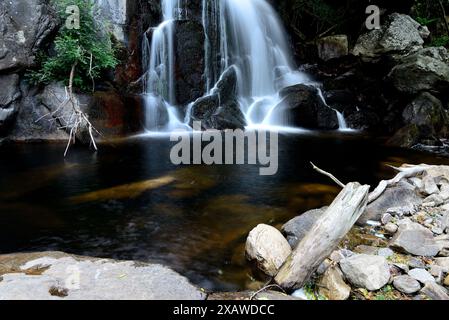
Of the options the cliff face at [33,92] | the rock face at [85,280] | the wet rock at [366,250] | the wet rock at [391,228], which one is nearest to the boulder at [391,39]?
the cliff face at [33,92]

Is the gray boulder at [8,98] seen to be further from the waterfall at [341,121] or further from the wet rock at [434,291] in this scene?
the wet rock at [434,291]

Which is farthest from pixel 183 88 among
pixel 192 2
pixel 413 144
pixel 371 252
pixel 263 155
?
pixel 371 252

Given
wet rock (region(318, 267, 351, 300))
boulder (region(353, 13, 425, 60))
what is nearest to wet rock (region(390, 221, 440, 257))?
wet rock (region(318, 267, 351, 300))

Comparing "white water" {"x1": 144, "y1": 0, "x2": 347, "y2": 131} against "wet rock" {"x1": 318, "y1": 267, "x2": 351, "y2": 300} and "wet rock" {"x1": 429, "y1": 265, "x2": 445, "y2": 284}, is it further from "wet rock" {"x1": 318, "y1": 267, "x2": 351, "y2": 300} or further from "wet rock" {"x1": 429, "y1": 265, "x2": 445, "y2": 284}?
"wet rock" {"x1": 429, "y1": 265, "x2": 445, "y2": 284}

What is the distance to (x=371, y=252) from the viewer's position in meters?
4.39

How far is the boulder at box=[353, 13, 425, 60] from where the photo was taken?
14758 millimetres

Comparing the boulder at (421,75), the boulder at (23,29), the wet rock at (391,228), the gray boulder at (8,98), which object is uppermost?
the boulder at (23,29)

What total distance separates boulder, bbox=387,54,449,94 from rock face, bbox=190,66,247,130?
5.89 metres

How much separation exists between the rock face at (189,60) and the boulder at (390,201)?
31.7 ft

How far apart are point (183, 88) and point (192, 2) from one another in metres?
3.72

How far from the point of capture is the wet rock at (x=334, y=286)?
358 cm

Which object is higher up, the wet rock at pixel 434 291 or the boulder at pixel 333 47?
the boulder at pixel 333 47
